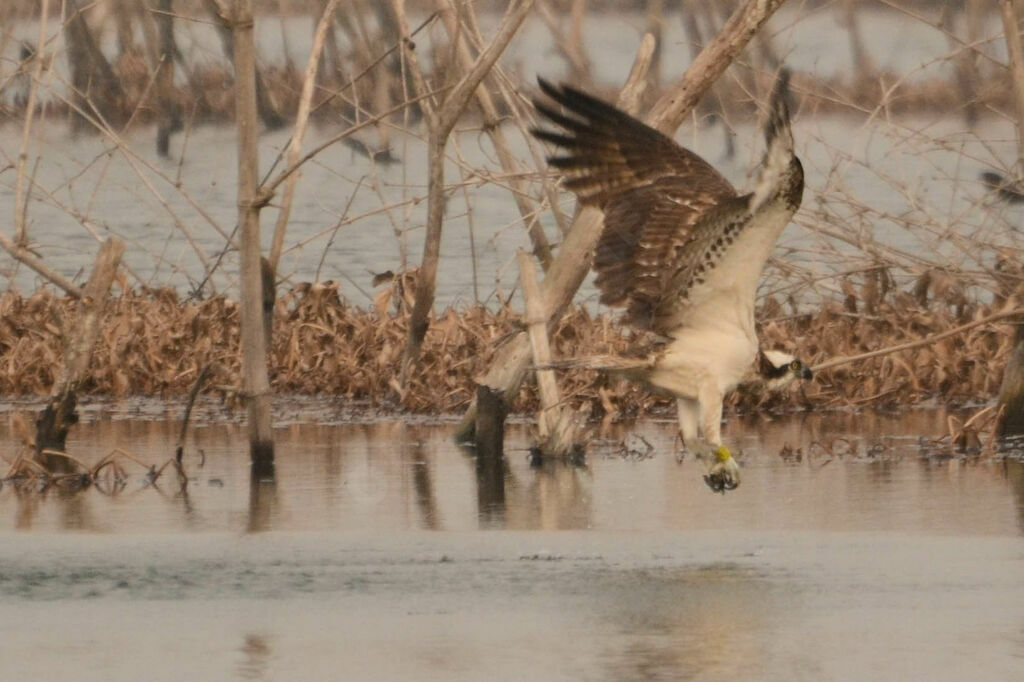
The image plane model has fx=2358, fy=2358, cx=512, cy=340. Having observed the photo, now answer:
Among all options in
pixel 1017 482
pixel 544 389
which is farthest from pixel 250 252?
pixel 1017 482

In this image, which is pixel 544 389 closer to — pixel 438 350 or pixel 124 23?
pixel 438 350

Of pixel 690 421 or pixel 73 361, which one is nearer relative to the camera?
pixel 690 421

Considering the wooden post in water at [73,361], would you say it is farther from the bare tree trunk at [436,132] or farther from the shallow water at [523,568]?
the bare tree trunk at [436,132]

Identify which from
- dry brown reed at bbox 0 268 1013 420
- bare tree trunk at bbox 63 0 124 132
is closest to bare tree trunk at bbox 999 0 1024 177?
dry brown reed at bbox 0 268 1013 420

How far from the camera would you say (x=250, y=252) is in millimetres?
10352

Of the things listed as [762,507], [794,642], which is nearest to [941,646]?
[794,642]

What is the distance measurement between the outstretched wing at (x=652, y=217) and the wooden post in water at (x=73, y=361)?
2.79 metres

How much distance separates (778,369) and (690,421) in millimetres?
455

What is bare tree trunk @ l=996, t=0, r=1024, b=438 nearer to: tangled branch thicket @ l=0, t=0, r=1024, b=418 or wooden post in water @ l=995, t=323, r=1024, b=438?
wooden post in water @ l=995, t=323, r=1024, b=438

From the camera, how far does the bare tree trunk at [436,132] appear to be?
10.9 meters

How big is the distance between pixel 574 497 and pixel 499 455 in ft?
3.74

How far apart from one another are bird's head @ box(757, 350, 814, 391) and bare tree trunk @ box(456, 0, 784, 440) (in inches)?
57.9

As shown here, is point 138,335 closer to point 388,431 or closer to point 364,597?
point 388,431

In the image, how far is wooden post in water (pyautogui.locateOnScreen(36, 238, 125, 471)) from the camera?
35.7ft
